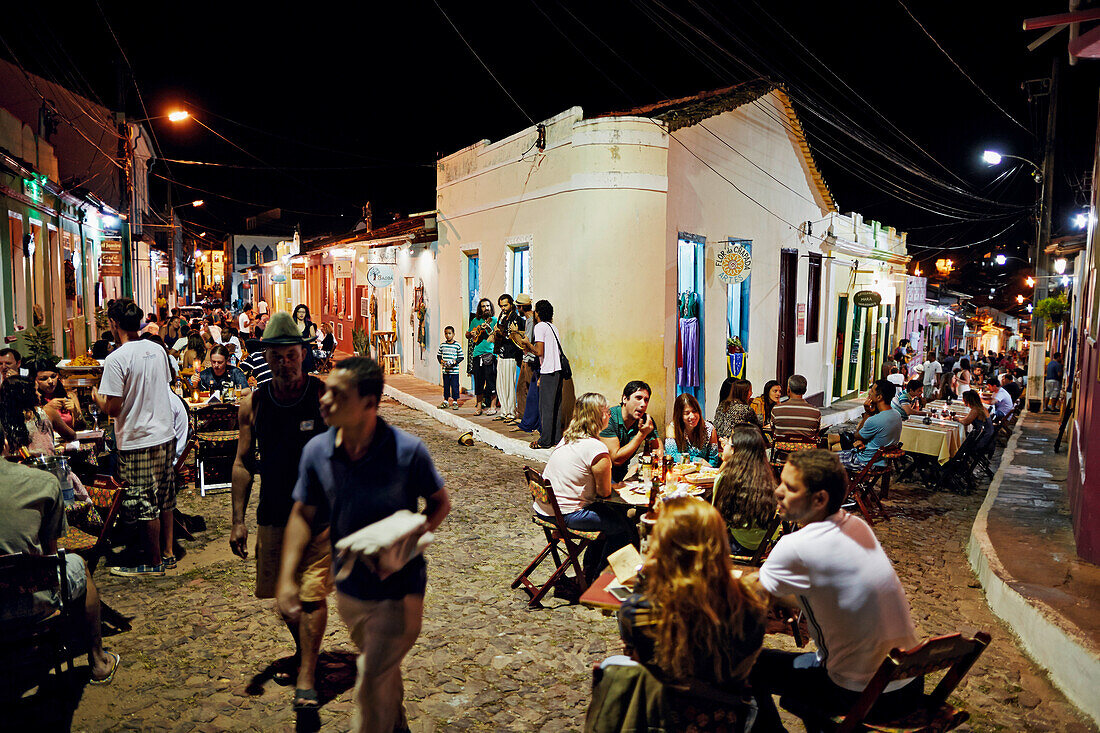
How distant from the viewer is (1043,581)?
5109mm

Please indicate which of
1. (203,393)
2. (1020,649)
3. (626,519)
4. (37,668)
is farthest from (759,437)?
(203,393)

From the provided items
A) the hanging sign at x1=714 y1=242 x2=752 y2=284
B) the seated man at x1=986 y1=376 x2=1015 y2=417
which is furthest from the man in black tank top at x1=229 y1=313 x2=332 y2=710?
the seated man at x1=986 y1=376 x2=1015 y2=417

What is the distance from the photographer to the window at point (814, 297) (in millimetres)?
16250

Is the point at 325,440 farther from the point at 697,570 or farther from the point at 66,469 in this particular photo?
the point at 66,469

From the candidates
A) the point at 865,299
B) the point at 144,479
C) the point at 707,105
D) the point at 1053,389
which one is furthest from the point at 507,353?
the point at 1053,389

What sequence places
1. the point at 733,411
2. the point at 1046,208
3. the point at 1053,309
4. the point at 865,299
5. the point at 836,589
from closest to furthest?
the point at 836,589, the point at 733,411, the point at 1053,309, the point at 1046,208, the point at 865,299

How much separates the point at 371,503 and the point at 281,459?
1219mm

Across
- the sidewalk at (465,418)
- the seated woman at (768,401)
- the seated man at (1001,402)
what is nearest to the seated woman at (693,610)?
the seated woman at (768,401)

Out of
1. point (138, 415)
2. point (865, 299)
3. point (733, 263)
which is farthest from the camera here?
point (865, 299)

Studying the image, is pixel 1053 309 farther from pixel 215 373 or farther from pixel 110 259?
pixel 110 259

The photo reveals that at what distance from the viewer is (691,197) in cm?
1123

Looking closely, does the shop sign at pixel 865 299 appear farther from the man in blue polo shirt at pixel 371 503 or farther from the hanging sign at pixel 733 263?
the man in blue polo shirt at pixel 371 503

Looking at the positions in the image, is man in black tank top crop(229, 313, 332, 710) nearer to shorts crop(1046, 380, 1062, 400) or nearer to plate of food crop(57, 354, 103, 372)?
plate of food crop(57, 354, 103, 372)

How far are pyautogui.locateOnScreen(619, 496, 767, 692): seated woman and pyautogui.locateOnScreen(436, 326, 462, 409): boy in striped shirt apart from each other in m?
10.9
